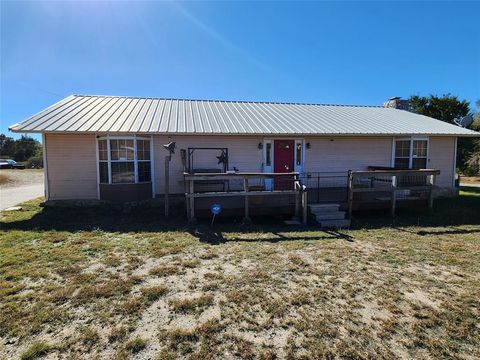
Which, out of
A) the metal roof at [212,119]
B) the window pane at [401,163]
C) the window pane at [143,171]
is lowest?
the window pane at [143,171]

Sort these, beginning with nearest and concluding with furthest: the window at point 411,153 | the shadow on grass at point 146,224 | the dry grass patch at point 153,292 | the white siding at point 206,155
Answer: the dry grass patch at point 153,292 < the shadow on grass at point 146,224 < the white siding at point 206,155 < the window at point 411,153

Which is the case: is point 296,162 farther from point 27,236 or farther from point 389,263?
point 27,236

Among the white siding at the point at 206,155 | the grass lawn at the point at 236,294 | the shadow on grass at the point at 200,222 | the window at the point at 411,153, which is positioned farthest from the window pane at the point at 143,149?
the window at the point at 411,153

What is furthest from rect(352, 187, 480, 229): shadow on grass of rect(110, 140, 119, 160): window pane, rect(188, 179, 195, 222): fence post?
rect(110, 140, 119, 160): window pane

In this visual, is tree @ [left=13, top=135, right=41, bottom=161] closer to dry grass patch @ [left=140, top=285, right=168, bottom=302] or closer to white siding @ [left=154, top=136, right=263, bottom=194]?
white siding @ [left=154, top=136, right=263, bottom=194]

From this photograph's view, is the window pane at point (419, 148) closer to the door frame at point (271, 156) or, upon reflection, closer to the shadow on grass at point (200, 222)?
the shadow on grass at point (200, 222)

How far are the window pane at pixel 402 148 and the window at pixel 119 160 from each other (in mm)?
10435

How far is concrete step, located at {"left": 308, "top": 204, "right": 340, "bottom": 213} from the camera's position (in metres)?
8.51

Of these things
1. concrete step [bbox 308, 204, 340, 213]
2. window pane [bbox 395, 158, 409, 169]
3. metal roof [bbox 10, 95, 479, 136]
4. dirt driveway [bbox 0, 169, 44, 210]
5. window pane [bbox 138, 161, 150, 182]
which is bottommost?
dirt driveway [bbox 0, 169, 44, 210]

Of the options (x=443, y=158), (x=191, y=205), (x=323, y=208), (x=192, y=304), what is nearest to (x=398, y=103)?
(x=443, y=158)

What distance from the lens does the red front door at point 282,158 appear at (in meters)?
11.5

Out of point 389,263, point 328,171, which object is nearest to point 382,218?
point 328,171

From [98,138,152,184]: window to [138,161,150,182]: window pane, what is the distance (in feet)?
0.22

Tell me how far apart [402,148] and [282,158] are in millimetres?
5361
